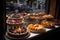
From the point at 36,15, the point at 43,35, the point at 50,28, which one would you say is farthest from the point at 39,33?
the point at 36,15

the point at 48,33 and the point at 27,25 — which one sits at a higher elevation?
the point at 27,25

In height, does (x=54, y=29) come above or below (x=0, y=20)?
below

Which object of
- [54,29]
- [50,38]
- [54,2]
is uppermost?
[54,2]

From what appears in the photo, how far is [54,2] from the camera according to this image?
3475 millimetres

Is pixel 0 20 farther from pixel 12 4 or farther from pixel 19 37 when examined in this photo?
pixel 12 4

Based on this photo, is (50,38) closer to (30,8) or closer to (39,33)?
(39,33)

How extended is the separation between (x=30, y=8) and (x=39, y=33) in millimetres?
751

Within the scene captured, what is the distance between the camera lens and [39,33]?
2.55m

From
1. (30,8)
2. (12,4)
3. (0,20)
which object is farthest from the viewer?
(30,8)

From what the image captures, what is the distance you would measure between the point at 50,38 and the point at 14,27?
808 millimetres

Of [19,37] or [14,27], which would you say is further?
[14,27]

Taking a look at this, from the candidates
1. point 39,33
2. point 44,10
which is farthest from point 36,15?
point 39,33

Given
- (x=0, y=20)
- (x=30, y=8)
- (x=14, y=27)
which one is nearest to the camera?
(x=0, y=20)

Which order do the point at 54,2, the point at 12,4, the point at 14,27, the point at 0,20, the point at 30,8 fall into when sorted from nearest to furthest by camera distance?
1. the point at 0,20
2. the point at 14,27
3. the point at 12,4
4. the point at 30,8
5. the point at 54,2
